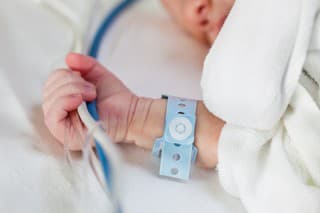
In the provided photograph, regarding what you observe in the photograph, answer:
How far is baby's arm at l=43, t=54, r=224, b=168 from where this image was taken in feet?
2.77

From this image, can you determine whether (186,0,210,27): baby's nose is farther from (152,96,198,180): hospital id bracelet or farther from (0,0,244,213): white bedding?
(152,96,198,180): hospital id bracelet

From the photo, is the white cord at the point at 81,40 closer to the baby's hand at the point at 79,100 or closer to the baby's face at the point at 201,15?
the baby's hand at the point at 79,100

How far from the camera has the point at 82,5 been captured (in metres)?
1.15

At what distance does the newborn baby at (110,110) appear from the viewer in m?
0.84

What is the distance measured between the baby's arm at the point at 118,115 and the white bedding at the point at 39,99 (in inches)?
1.1

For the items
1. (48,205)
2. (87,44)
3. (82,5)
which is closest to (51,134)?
(48,205)

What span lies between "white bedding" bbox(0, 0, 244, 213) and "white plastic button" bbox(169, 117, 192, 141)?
0.18 ft

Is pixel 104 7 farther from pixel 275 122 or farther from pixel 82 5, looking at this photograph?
pixel 275 122

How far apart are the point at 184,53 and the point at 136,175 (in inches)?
11.5

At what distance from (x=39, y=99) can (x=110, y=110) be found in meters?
0.13

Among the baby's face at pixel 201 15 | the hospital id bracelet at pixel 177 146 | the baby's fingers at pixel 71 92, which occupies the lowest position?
the hospital id bracelet at pixel 177 146

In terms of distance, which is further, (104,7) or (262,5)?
(104,7)

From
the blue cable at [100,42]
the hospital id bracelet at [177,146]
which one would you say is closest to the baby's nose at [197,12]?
the blue cable at [100,42]

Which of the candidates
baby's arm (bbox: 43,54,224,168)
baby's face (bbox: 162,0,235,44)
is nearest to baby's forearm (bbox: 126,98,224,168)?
baby's arm (bbox: 43,54,224,168)
